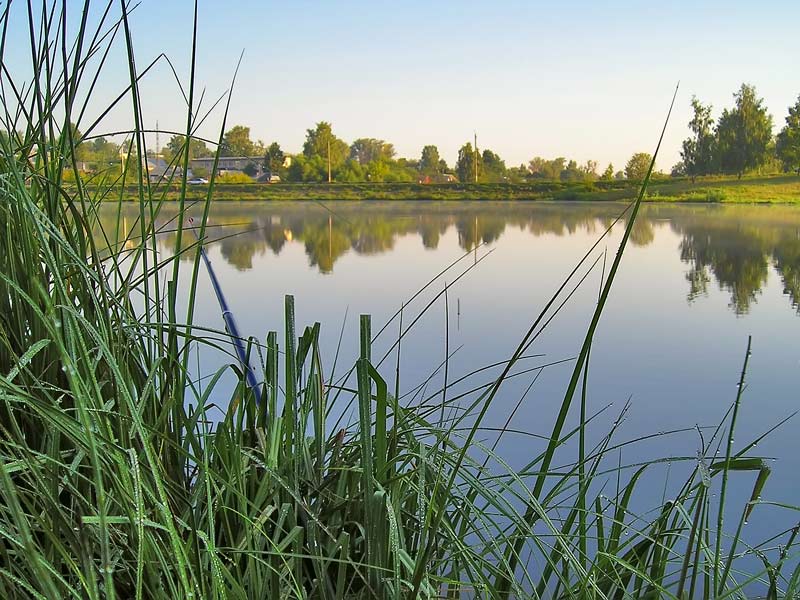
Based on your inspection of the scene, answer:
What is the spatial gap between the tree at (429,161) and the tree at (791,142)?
856cm

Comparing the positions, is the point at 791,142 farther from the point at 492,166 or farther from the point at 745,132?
the point at 492,166

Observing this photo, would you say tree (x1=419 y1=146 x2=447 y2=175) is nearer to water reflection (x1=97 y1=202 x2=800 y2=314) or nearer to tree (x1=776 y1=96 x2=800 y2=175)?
tree (x1=776 y1=96 x2=800 y2=175)

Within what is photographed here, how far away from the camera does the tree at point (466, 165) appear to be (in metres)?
19.7

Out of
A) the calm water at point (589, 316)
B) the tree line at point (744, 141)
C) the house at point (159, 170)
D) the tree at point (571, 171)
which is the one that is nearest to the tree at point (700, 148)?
the tree line at point (744, 141)

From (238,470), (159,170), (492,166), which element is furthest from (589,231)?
(492,166)

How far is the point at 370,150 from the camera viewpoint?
19625 millimetres

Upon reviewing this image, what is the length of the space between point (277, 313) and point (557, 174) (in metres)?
18.3

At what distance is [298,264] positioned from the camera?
4172 millimetres

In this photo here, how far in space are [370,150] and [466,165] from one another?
8.66 ft

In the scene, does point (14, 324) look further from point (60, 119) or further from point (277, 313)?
point (277, 313)

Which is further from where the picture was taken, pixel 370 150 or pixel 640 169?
pixel 370 150

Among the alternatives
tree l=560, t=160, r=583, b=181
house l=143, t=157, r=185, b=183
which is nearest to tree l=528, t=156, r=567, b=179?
tree l=560, t=160, r=583, b=181

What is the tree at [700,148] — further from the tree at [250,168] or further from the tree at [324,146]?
the tree at [250,168]

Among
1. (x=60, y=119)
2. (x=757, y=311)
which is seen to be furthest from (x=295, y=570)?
(x=757, y=311)
